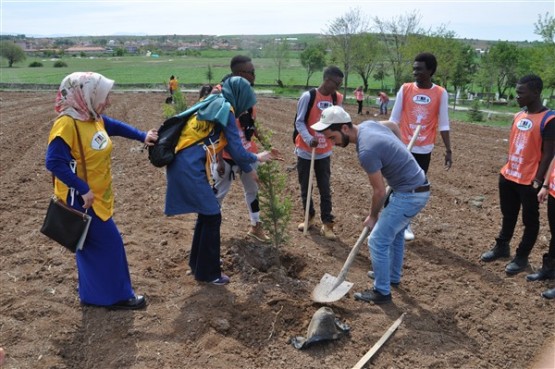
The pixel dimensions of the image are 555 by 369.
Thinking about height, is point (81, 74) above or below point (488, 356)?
above

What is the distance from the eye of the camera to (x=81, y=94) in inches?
139

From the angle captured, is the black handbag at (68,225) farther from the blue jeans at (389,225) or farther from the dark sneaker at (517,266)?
the dark sneaker at (517,266)

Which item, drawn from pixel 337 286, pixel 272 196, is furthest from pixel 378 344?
pixel 272 196

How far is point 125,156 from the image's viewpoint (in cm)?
1090

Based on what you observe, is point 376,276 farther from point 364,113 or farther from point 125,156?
point 364,113

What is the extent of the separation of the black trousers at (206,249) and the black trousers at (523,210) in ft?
10.4

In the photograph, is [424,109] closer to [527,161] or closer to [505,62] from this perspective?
[527,161]

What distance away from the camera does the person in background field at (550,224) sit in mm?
4705

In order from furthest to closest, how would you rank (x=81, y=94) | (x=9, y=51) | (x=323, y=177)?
(x=9, y=51)
(x=323, y=177)
(x=81, y=94)

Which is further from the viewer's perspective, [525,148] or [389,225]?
[525,148]

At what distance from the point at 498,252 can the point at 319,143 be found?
95.5 inches

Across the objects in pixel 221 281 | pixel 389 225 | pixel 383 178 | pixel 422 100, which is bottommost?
pixel 221 281

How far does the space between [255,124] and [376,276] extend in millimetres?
2113

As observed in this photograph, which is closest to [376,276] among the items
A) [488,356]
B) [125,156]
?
[488,356]
